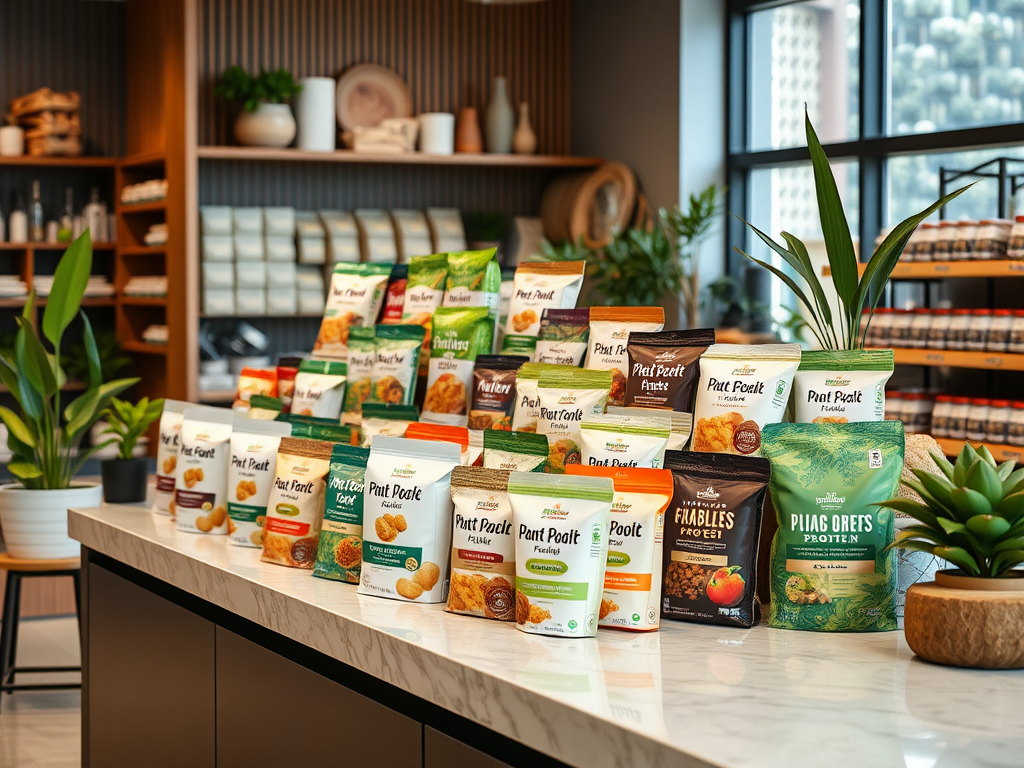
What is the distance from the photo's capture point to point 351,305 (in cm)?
261

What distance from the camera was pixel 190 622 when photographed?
211 cm

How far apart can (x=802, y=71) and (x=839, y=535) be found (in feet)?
16.6

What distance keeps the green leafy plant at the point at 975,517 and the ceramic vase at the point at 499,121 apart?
5689 millimetres

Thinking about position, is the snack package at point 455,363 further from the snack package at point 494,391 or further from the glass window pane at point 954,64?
the glass window pane at point 954,64

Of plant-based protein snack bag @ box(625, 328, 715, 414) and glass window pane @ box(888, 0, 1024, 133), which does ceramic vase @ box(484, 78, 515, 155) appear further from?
plant-based protein snack bag @ box(625, 328, 715, 414)

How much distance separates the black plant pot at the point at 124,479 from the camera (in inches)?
110

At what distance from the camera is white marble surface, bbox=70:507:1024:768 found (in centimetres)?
113

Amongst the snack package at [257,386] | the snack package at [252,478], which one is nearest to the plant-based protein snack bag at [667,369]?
the snack package at [252,478]

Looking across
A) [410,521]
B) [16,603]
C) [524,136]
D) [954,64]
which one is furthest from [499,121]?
[410,521]

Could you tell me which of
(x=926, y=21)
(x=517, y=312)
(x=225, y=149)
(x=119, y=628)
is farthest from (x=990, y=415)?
(x=225, y=149)

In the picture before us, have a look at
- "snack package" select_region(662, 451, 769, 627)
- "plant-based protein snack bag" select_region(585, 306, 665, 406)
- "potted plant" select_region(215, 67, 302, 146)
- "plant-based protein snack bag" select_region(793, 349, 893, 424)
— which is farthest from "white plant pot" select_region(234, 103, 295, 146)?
"snack package" select_region(662, 451, 769, 627)

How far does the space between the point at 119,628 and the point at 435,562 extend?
1.06 meters

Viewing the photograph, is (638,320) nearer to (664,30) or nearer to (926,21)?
(926,21)

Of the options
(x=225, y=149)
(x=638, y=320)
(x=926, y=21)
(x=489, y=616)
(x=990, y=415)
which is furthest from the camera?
(x=225, y=149)
